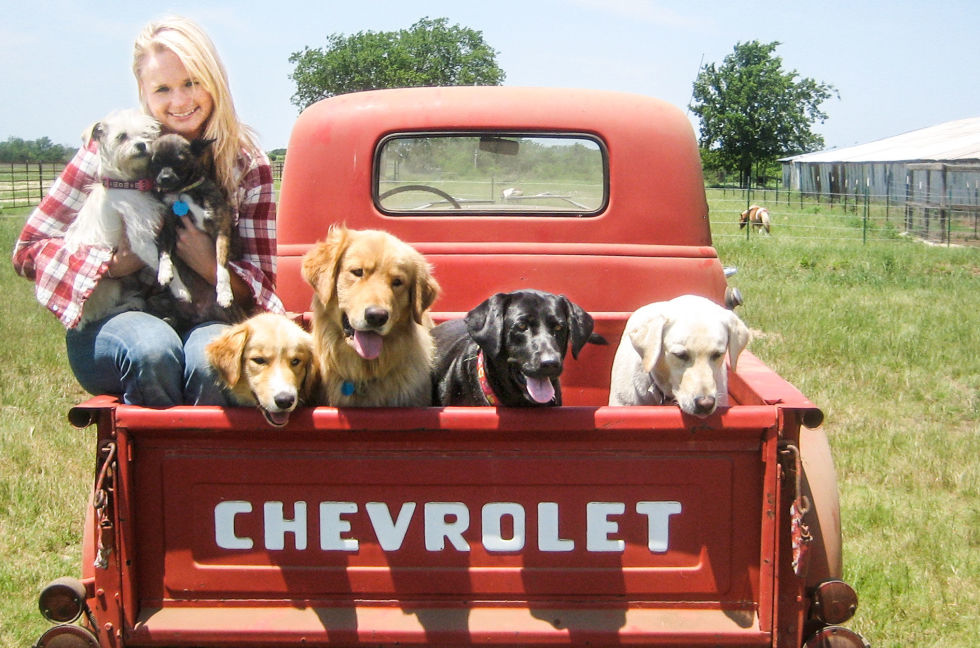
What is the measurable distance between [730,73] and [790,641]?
8683cm

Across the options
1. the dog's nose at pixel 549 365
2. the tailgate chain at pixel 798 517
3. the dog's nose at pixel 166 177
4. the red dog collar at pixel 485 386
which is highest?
the dog's nose at pixel 166 177

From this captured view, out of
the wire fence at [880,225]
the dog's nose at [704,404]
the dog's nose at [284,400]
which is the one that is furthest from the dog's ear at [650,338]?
the wire fence at [880,225]

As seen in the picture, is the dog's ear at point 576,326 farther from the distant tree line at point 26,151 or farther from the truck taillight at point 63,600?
the distant tree line at point 26,151

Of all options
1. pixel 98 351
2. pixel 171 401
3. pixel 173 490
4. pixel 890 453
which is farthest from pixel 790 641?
pixel 890 453

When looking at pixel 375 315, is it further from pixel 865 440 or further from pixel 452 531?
pixel 865 440

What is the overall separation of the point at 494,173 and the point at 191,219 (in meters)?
1.63

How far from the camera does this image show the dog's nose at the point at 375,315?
288cm

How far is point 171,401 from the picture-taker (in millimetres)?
2953

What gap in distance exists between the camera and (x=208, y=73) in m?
3.27

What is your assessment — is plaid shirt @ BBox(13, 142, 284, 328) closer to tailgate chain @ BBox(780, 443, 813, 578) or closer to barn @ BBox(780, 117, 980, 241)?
tailgate chain @ BBox(780, 443, 813, 578)

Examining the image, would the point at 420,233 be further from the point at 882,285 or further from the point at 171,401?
the point at 882,285

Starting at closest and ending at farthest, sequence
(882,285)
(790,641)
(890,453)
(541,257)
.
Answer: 1. (790,641)
2. (541,257)
3. (890,453)
4. (882,285)

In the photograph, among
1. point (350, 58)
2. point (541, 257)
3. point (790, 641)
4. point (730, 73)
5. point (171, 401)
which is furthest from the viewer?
point (350, 58)

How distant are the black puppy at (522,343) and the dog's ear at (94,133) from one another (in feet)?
4.77
